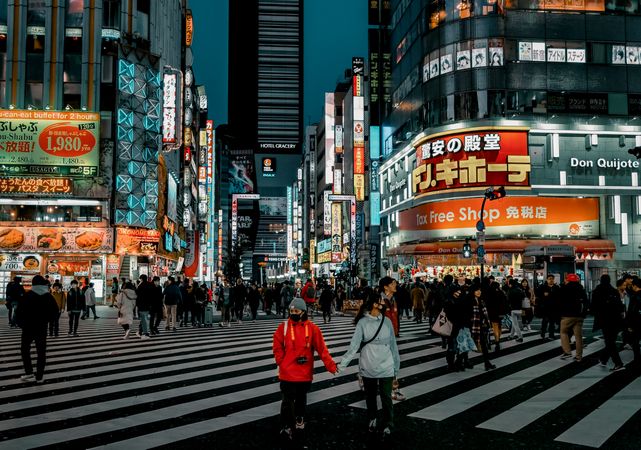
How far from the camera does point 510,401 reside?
29.4 ft

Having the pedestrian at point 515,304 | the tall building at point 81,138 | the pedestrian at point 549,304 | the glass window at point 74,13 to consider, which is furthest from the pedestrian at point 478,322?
the glass window at point 74,13

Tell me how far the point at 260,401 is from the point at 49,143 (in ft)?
120

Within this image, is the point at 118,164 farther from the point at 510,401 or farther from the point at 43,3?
the point at 510,401

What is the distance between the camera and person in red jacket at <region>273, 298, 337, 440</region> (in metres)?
6.56

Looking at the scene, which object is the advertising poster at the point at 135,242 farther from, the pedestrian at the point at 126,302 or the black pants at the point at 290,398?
the black pants at the point at 290,398

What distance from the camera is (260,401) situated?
9023 millimetres

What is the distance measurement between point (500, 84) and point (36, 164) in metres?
28.6

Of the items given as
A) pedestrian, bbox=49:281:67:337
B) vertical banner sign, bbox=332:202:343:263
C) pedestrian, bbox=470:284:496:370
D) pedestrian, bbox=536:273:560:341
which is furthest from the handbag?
vertical banner sign, bbox=332:202:343:263

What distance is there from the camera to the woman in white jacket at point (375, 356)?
21.4 feet

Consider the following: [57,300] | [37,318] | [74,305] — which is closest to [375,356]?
[37,318]

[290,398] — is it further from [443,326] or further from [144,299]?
[144,299]

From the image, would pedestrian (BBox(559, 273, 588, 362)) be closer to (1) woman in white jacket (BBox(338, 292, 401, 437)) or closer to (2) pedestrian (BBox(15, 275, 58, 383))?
(1) woman in white jacket (BBox(338, 292, 401, 437))

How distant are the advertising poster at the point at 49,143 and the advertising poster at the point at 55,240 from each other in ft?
11.7

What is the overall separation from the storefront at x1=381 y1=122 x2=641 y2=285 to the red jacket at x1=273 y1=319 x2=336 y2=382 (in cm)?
3302
